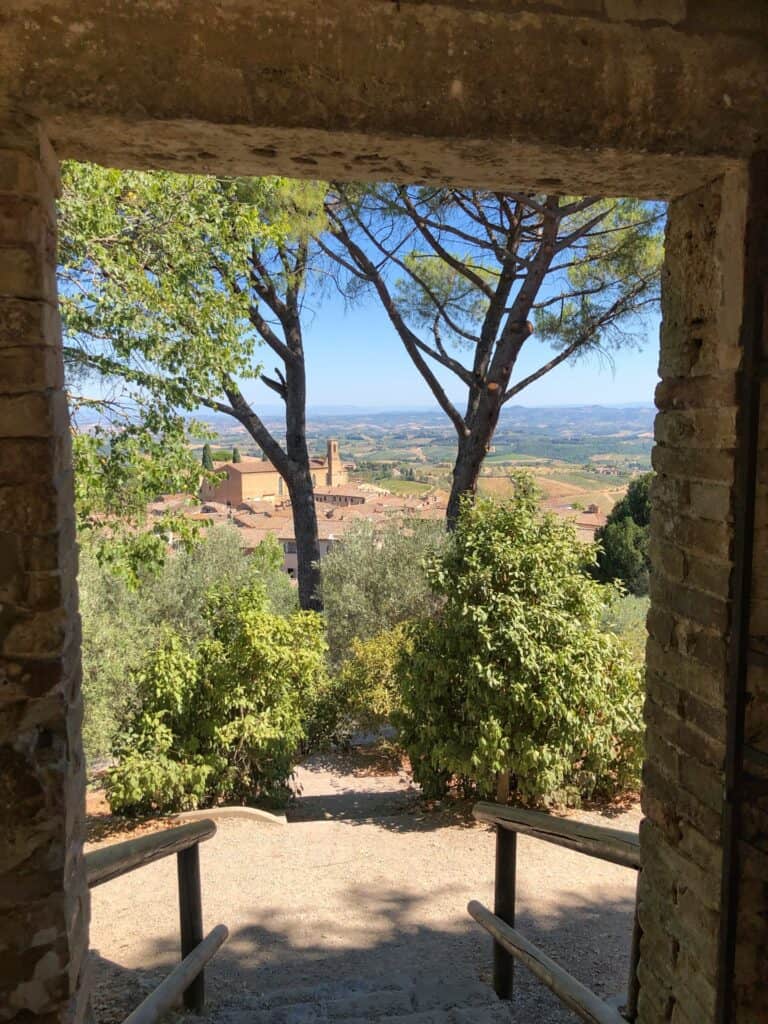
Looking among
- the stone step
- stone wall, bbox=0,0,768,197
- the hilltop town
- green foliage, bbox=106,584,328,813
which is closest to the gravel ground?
the stone step

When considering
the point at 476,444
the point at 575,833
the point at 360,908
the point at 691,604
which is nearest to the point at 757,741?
the point at 691,604

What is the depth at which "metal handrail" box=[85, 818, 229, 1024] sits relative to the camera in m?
2.21

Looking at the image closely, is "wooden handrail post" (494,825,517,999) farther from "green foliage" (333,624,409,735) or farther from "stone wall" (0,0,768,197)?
"green foliage" (333,624,409,735)

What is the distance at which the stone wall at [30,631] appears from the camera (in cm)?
155

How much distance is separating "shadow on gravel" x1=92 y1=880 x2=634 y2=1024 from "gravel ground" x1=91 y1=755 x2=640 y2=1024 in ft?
0.03

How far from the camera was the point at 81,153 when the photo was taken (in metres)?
1.73

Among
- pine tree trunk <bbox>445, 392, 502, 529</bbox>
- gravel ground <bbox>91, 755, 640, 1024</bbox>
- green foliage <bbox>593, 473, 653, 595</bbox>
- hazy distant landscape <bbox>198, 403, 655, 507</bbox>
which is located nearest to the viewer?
gravel ground <bbox>91, 755, 640, 1024</bbox>

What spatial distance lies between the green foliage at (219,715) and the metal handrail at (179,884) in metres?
3.52

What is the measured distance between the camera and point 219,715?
22.1 feet

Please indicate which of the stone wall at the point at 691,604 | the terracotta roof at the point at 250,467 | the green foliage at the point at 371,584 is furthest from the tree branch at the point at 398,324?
the terracotta roof at the point at 250,467

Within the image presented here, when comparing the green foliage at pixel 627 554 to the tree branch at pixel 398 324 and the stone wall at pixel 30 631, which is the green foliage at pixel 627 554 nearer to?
the tree branch at pixel 398 324

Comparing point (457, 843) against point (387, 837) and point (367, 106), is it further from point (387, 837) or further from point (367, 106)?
point (367, 106)

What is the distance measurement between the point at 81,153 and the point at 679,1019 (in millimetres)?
2707

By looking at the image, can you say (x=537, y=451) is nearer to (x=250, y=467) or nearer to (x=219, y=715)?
(x=250, y=467)
